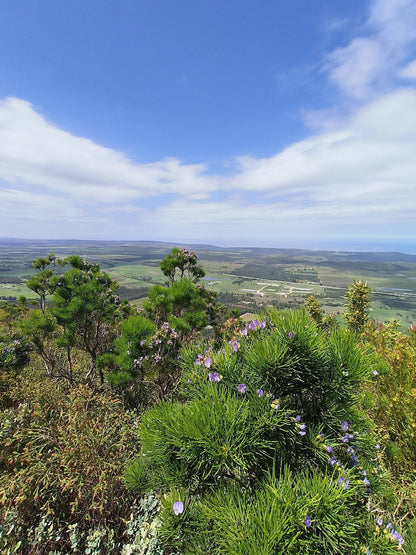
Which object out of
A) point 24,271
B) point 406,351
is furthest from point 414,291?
point 24,271

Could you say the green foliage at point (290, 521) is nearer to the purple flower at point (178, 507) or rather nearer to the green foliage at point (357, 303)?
the purple flower at point (178, 507)

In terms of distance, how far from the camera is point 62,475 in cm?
297

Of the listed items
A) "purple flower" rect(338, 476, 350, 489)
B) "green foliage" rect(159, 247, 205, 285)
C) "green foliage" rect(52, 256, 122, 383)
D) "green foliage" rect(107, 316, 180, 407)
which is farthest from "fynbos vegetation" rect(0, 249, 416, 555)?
"green foliage" rect(159, 247, 205, 285)

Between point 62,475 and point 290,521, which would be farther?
point 62,475

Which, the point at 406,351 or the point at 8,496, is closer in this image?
the point at 8,496

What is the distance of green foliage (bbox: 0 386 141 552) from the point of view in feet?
9.13

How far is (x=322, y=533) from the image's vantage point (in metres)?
1.38

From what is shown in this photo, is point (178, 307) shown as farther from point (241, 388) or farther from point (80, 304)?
point (241, 388)

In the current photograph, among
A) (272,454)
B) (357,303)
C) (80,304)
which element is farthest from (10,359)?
(357,303)

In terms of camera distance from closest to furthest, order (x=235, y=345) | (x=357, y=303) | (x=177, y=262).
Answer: (x=235, y=345) < (x=177, y=262) < (x=357, y=303)

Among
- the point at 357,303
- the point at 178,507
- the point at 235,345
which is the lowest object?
the point at 357,303

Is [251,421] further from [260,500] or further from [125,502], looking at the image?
[125,502]

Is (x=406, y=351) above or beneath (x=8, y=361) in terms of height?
above

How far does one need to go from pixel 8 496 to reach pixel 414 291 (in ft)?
433
